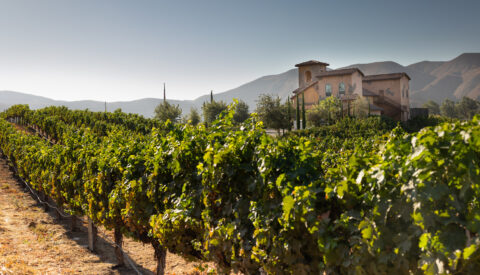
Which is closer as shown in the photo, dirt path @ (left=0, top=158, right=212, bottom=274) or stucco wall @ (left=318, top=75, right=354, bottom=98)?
dirt path @ (left=0, top=158, right=212, bottom=274)

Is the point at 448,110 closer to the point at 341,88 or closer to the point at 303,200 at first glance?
the point at 341,88

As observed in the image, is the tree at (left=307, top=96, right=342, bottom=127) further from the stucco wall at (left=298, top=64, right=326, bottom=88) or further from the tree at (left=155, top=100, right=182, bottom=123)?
the tree at (left=155, top=100, right=182, bottom=123)

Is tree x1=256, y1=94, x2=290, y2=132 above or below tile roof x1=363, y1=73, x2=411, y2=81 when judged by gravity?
below

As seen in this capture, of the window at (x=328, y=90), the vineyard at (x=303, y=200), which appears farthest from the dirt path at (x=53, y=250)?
the window at (x=328, y=90)

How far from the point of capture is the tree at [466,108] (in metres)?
101

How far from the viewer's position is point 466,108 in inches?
4060

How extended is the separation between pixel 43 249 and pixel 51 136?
28.8m

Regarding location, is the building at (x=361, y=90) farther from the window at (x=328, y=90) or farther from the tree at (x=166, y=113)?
the tree at (x=166, y=113)

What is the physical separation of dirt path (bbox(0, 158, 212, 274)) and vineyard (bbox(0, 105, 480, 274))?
239cm

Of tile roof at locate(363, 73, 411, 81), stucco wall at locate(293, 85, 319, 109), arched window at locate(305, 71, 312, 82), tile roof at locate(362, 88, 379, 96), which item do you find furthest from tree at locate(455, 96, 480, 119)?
stucco wall at locate(293, 85, 319, 109)

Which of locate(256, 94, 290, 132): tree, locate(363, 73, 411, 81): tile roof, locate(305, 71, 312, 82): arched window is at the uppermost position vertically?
locate(305, 71, 312, 82): arched window

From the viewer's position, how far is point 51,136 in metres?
35.5

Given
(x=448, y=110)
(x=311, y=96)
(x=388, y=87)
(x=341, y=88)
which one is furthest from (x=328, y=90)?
(x=448, y=110)

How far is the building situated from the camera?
5356cm
